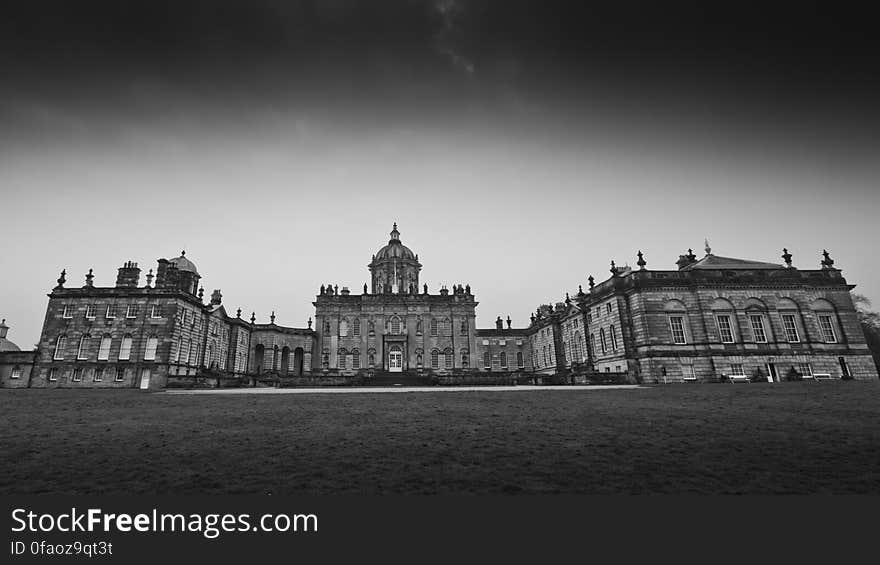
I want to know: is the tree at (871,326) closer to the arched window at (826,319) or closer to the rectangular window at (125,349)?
the arched window at (826,319)

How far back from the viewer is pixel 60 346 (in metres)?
34.1

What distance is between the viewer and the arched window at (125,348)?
111 feet

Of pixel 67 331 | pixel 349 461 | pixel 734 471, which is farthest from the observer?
pixel 67 331

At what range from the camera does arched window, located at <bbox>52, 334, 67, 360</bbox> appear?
33875 mm

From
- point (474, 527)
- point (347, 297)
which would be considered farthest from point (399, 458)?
point (347, 297)

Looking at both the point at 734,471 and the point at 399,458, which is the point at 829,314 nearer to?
the point at 734,471

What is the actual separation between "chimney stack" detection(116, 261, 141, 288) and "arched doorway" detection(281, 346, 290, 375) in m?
18.5

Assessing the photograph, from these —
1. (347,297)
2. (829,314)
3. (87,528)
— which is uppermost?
(347,297)

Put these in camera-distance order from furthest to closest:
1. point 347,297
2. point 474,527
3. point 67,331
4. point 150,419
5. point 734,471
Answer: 1. point 347,297
2. point 67,331
3. point 150,419
4. point 734,471
5. point 474,527

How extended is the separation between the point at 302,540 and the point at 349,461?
223 centimetres

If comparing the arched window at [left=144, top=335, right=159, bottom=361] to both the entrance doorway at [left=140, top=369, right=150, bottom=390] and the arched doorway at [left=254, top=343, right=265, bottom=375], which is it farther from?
the arched doorway at [left=254, top=343, right=265, bottom=375]

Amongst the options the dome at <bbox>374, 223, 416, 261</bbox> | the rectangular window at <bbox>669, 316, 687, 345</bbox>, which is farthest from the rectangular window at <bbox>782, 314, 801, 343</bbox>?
the dome at <bbox>374, 223, 416, 261</bbox>

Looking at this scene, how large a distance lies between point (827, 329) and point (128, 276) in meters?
56.6

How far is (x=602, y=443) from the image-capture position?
289 inches
